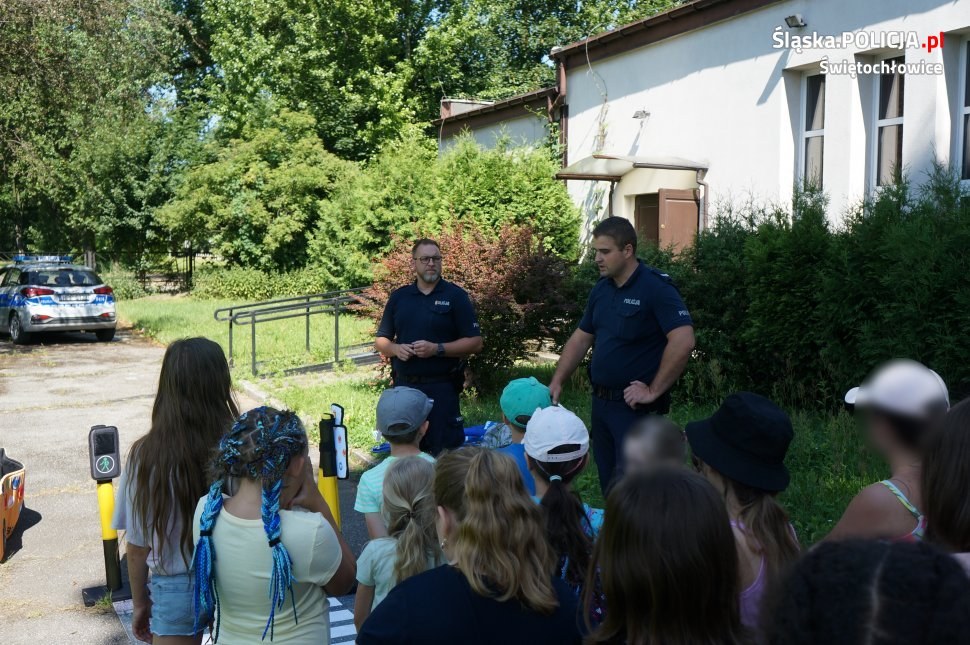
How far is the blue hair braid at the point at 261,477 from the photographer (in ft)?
8.83

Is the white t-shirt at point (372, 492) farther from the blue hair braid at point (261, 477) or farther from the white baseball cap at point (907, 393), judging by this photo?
the white baseball cap at point (907, 393)

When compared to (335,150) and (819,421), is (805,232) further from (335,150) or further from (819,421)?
(335,150)

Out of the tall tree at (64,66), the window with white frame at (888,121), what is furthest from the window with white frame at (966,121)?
the tall tree at (64,66)

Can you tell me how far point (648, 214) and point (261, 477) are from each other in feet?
45.2

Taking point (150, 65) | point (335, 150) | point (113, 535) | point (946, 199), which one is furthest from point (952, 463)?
point (335, 150)

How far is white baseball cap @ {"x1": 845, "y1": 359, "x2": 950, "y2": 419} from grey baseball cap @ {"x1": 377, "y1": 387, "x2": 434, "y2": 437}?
74.0 inches

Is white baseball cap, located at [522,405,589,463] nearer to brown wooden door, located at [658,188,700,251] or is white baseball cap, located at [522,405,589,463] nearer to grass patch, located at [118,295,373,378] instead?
grass patch, located at [118,295,373,378]

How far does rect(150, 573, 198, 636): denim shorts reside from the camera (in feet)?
10.8

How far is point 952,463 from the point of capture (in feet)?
6.64

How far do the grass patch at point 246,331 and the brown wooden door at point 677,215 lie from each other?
5031 mm

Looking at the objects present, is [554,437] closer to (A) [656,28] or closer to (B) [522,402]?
(B) [522,402]

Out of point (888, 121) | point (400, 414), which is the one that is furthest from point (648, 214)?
point (400, 414)

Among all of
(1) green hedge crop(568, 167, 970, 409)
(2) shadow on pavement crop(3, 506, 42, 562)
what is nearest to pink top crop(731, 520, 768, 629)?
(1) green hedge crop(568, 167, 970, 409)

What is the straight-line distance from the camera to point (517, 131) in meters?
20.2
